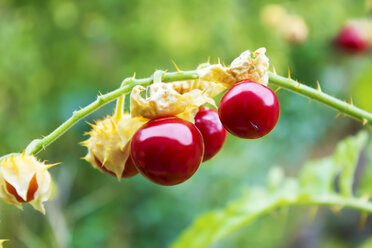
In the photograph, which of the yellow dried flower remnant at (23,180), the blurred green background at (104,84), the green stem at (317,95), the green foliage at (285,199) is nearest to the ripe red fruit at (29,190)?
the yellow dried flower remnant at (23,180)

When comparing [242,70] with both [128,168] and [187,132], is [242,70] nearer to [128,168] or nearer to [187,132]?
[187,132]

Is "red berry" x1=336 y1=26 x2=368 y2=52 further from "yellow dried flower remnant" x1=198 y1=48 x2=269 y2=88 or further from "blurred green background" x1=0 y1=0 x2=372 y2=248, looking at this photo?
"yellow dried flower remnant" x1=198 y1=48 x2=269 y2=88

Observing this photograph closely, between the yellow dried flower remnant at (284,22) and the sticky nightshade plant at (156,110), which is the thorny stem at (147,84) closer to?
the sticky nightshade plant at (156,110)

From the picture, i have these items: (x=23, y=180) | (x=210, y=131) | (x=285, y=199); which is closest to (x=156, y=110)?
(x=210, y=131)

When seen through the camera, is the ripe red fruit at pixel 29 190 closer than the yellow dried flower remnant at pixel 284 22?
Yes

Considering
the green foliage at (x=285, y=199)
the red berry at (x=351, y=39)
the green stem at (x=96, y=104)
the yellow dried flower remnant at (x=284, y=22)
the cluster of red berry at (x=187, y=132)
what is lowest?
the red berry at (x=351, y=39)

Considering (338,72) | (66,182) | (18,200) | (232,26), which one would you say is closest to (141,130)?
(18,200)

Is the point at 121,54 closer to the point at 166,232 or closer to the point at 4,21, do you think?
the point at 4,21
